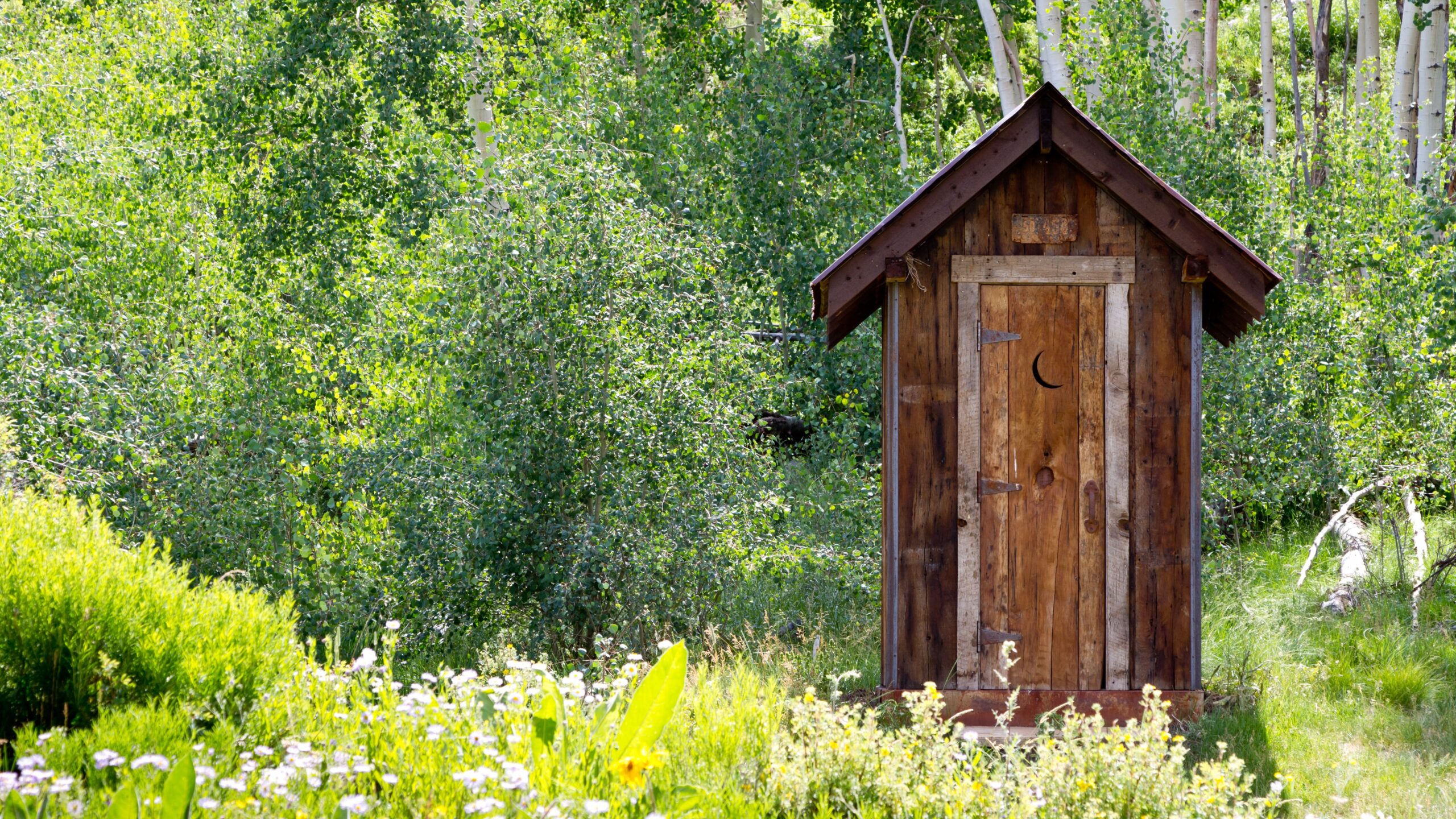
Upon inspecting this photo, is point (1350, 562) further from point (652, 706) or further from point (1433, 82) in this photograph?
point (652, 706)

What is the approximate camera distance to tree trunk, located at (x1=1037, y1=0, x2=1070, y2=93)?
12211mm

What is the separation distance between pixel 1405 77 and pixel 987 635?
32.6 feet

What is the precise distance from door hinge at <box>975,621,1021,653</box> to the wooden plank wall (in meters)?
0.07

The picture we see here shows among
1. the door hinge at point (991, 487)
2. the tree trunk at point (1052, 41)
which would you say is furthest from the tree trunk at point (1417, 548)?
the tree trunk at point (1052, 41)

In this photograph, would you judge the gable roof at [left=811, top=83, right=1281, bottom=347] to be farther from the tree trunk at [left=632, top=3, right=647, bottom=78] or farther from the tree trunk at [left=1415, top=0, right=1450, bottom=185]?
the tree trunk at [left=632, top=3, right=647, bottom=78]

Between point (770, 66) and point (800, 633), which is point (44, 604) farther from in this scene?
point (770, 66)


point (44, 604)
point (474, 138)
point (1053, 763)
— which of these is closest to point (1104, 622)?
point (1053, 763)

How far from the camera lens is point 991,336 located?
5734 mm

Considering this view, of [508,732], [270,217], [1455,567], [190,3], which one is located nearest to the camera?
[508,732]

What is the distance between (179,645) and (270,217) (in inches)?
380

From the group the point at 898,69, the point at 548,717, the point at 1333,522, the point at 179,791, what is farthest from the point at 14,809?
the point at 898,69

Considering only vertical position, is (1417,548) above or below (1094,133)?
below

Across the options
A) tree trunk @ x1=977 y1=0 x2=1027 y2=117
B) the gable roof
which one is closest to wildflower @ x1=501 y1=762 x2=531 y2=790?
the gable roof

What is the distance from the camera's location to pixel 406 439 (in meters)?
8.60
